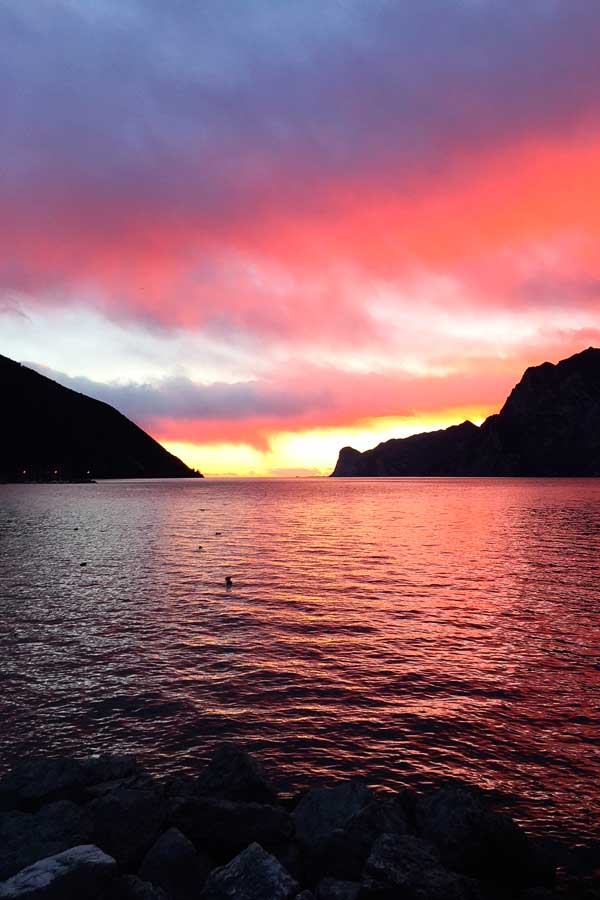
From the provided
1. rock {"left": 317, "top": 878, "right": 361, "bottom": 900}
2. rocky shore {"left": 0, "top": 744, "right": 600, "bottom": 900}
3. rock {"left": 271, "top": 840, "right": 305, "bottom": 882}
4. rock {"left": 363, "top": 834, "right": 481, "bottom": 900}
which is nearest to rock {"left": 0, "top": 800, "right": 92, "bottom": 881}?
rocky shore {"left": 0, "top": 744, "right": 600, "bottom": 900}

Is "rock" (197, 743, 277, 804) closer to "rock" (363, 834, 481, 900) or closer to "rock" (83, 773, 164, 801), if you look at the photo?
"rock" (83, 773, 164, 801)

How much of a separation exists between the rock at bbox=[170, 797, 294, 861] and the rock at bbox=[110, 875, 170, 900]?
1960mm

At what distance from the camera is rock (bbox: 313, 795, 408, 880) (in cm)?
1022

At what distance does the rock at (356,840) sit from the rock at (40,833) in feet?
14.4

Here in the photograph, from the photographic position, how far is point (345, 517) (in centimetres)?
10550

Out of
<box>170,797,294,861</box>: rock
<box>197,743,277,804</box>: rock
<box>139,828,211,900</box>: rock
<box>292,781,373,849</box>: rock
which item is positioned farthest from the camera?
<box>197,743,277,804</box>: rock

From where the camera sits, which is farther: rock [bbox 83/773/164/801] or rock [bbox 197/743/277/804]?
rock [bbox 197/743/277/804]

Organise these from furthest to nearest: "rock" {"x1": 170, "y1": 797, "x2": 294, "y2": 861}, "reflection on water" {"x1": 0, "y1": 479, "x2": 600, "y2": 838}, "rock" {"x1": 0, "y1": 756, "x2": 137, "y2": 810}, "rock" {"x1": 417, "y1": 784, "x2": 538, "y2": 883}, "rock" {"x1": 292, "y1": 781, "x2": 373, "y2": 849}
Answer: "reflection on water" {"x1": 0, "y1": 479, "x2": 600, "y2": 838} < "rock" {"x1": 0, "y1": 756, "x2": 137, "y2": 810} < "rock" {"x1": 292, "y1": 781, "x2": 373, "y2": 849} < "rock" {"x1": 170, "y1": 797, "x2": 294, "y2": 861} < "rock" {"x1": 417, "y1": 784, "x2": 538, "y2": 883}

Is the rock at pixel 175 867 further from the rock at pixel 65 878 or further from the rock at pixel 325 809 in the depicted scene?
the rock at pixel 325 809

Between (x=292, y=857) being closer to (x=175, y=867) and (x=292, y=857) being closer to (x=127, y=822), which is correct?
(x=175, y=867)

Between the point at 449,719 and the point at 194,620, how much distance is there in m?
15.9

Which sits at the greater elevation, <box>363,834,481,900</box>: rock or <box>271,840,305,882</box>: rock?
<box>363,834,481,900</box>: rock

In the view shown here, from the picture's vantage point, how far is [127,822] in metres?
10.8

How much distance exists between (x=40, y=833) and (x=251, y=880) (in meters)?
4.12
